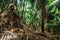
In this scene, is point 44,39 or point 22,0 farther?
point 22,0

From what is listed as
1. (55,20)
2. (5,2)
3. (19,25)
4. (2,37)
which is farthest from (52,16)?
(2,37)

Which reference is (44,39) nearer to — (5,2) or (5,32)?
(5,32)

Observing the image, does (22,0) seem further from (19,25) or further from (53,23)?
(53,23)

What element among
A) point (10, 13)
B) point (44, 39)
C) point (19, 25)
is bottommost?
point (44, 39)

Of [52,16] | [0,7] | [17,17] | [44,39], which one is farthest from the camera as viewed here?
[52,16]

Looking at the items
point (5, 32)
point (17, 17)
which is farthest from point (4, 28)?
point (17, 17)

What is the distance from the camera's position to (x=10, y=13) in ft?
11.4

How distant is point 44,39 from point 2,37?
0.83m

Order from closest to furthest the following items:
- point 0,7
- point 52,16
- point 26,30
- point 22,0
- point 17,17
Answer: point 26,30 → point 17,17 → point 22,0 → point 0,7 → point 52,16

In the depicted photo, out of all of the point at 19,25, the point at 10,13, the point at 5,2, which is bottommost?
the point at 19,25

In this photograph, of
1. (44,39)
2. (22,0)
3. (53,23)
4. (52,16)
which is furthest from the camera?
(52,16)

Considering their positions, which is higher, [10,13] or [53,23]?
[10,13]

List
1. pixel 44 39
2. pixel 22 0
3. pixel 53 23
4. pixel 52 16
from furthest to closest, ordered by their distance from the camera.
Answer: pixel 52 16 → pixel 53 23 → pixel 22 0 → pixel 44 39

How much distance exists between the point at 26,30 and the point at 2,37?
1.70 feet
